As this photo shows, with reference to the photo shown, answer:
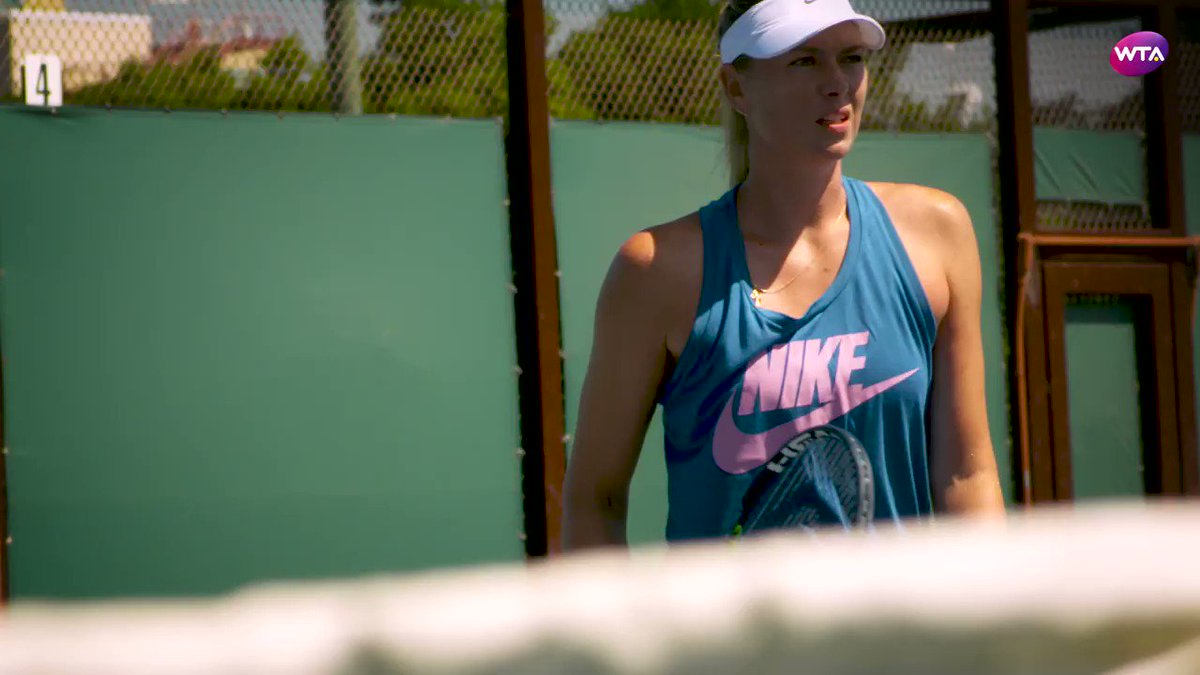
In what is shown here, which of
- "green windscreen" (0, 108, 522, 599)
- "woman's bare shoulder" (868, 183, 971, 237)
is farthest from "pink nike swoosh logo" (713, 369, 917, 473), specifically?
"green windscreen" (0, 108, 522, 599)

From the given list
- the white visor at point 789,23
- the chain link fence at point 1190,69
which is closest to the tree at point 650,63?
the chain link fence at point 1190,69

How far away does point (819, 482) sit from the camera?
80.5 inches

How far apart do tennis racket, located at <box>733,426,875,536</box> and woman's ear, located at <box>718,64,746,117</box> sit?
0.54 meters

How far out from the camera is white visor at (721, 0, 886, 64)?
214 cm

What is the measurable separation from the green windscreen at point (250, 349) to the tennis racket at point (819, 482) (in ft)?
11.2

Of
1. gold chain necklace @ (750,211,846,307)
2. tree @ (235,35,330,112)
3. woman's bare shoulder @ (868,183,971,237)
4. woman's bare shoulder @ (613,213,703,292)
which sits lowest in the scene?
gold chain necklace @ (750,211,846,307)

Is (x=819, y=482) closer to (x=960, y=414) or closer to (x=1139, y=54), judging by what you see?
(x=960, y=414)

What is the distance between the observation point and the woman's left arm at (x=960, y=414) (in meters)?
2.14

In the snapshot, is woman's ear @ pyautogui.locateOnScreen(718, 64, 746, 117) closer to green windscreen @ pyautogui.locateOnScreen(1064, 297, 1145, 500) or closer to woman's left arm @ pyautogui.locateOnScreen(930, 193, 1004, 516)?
woman's left arm @ pyautogui.locateOnScreen(930, 193, 1004, 516)

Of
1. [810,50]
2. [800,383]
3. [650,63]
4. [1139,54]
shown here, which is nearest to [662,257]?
[800,383]

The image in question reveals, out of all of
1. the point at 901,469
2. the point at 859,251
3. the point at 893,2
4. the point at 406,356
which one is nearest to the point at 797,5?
the point at 859,251

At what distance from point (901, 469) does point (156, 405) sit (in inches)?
142

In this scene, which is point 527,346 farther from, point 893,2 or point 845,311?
point 845,311

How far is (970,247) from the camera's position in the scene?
2.23 meters
